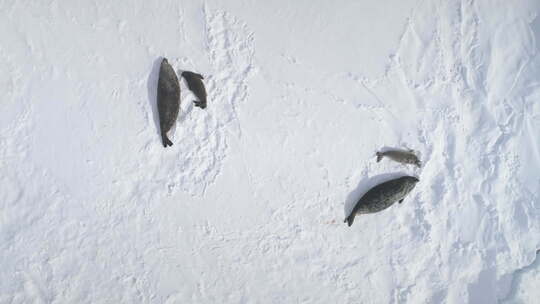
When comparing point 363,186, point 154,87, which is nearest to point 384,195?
point 363,186

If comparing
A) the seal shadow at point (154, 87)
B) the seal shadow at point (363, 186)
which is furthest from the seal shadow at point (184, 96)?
the seal shadow at point (363, 186)

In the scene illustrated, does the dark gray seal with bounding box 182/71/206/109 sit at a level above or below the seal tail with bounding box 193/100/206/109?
above

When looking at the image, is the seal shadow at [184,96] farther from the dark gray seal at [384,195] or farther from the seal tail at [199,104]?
the dark gray seal at [384,195]

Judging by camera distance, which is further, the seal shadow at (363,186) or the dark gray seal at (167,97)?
the seal shadow at (363,186)

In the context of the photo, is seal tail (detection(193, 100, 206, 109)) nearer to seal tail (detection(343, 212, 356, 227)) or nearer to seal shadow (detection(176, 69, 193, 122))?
seal shadow (detection(176, 69, 193, 122))

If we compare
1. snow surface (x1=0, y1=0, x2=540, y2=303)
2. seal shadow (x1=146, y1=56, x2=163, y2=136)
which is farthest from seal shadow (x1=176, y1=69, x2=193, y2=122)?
seal shadow (x1=146, y1=56, x2=163, y2=136)

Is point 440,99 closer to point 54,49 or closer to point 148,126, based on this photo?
point 148,126

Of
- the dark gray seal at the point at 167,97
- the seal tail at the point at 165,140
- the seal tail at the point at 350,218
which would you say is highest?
the dark gray seal at the point at 167,97
